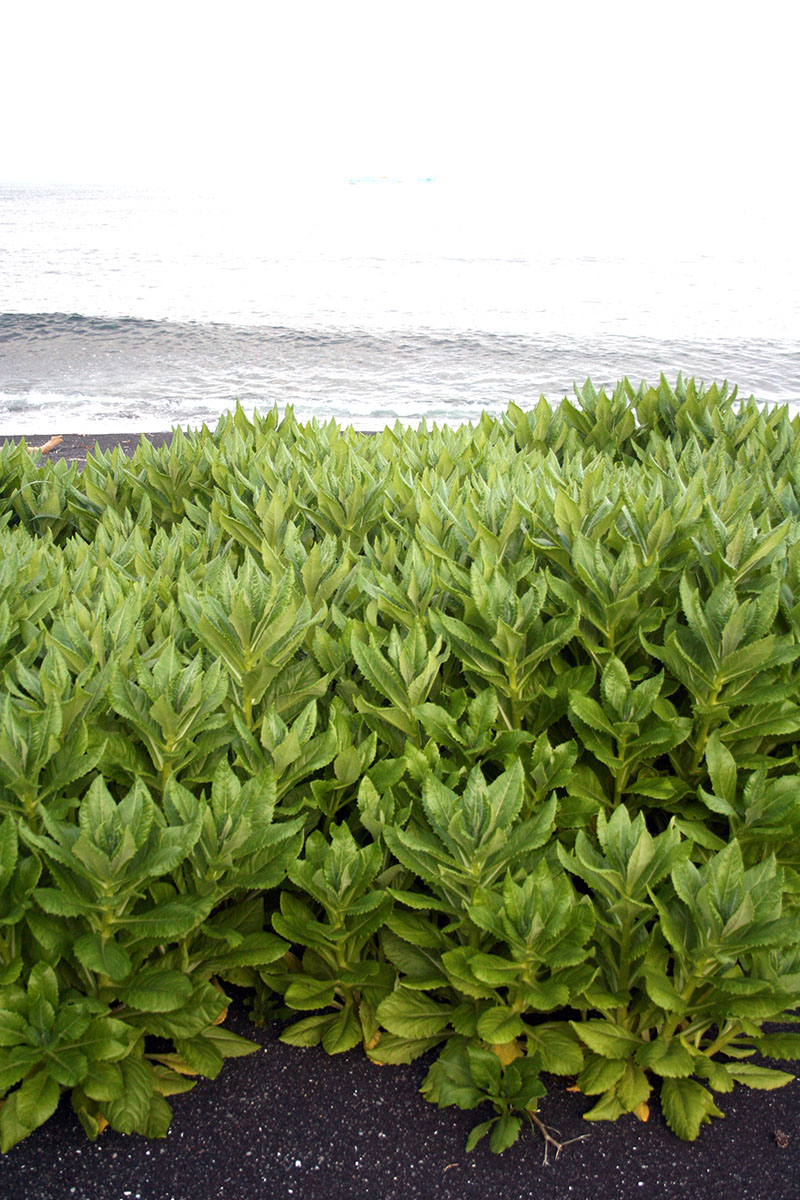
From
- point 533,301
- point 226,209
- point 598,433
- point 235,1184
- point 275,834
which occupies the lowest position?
point 235,1184

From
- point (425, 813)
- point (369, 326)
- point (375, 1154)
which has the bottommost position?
point (375, 1154)

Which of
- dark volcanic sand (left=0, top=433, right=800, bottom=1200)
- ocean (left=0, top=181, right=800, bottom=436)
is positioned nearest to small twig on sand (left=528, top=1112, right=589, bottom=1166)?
dark volcanic sand (left=0, top=433, right=800, bottom=1200)

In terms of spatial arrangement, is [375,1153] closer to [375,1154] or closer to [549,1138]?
[375,1154]

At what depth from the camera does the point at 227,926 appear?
6.76ft

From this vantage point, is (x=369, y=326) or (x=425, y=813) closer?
(x=425, y=813)

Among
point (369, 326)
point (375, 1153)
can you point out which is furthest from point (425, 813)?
point (369, 326)

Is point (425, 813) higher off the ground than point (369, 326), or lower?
lower

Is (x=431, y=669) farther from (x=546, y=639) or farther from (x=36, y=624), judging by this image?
(x=36, y=624)

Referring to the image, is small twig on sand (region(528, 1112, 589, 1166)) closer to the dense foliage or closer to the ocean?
the dense foliage

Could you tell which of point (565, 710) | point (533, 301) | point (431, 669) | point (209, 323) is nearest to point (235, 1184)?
point (431, 669)

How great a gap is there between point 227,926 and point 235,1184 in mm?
522

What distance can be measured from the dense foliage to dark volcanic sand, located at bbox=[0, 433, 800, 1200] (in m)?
0.07

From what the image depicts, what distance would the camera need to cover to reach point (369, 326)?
2222cm

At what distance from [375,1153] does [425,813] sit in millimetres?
741
